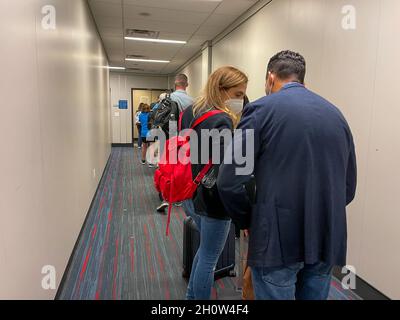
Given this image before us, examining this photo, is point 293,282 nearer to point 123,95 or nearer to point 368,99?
point 368,99

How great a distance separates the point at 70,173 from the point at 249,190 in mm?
1890

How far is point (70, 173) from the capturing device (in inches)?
102

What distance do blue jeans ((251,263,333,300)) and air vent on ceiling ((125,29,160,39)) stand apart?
17.0 feet

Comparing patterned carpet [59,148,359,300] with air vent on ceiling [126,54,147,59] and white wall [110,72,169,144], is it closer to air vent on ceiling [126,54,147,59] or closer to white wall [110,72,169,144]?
air vent on ceiling [126,54,147,59]

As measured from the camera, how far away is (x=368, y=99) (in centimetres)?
218

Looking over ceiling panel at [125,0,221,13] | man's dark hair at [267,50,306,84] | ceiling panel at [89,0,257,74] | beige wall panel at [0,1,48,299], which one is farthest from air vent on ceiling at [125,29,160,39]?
man's dark hair at [267,50,306,84]

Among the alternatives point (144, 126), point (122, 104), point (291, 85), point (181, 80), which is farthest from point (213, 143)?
point (122, 104)

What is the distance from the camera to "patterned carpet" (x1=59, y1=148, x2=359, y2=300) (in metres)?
2.22

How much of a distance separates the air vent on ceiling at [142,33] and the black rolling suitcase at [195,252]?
4.12 metres

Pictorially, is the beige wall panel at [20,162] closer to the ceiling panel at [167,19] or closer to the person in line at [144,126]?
the ceiling panel at [167,19]
